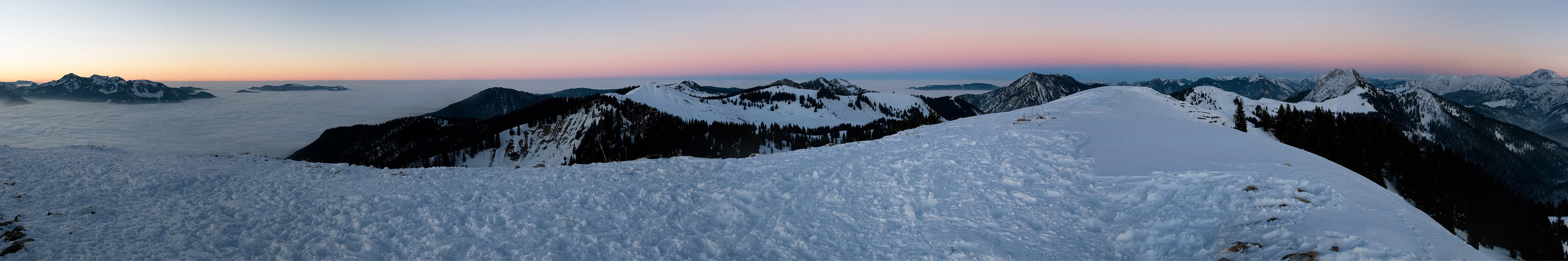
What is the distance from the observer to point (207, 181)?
1293 centimetres

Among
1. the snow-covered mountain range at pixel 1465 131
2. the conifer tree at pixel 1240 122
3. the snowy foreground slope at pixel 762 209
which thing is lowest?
the snow-covered mountain range at pixel 1465 131

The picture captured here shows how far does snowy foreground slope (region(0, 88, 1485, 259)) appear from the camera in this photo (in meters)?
7.18

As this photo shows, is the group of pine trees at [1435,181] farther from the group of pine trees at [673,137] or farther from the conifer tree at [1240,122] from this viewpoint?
the group of pine trees at [673,137]

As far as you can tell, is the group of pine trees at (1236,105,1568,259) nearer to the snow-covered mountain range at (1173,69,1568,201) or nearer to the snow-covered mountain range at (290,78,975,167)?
the snow-covered mountain range at (290,78,975,167)

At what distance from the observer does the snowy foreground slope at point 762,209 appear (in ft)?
23.6

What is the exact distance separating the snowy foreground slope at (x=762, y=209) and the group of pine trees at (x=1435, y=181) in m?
11.6

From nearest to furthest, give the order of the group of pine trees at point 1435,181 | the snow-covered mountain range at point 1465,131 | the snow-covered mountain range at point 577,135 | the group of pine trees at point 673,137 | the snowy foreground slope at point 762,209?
the snowy foreground slope at point 762,209 < the group of pine trees at point 1435,181 < the group of pine trees at point 673,137 < the snow-covered mountain range at point 577,135 < the snow-covered mountain range at point 1465,131

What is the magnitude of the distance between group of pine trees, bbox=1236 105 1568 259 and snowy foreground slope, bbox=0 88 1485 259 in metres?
11.6

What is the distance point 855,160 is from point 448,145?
111056mm

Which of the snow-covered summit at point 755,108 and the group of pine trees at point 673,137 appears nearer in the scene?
the group of pine trees at point 673,137

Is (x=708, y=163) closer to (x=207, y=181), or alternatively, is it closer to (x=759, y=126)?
(x=207, y=181)

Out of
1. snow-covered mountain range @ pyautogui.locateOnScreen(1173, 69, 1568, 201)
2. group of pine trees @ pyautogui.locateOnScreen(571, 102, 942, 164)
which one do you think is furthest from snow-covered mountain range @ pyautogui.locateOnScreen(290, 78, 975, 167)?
snow-covered mountain range @ pyautogui.locateOnScreen(1173, 69, 1568, 201)

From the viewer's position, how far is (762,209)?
9.92m

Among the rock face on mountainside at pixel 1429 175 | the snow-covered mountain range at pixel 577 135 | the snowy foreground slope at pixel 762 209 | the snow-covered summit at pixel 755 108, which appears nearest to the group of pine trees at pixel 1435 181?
the rock face on mountainside at pixel 1429 175
